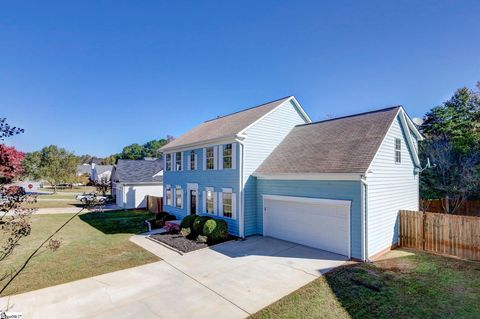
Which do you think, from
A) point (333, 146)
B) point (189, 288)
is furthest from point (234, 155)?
point (189, 288)

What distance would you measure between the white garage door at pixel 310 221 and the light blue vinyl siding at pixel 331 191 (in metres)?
0.20

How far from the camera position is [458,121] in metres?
22.0

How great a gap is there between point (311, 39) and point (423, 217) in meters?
11.0

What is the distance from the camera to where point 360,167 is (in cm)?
→ 977

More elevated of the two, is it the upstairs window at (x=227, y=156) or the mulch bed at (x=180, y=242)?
the upstairs window at (x=227, y=156)

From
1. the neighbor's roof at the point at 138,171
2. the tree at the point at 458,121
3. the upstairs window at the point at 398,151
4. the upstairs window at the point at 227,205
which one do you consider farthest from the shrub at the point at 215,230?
the tree at the point at 458,121

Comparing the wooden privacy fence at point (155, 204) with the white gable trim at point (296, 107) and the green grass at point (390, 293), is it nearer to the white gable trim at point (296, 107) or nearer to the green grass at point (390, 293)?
the white gable trim at point (296, 107)

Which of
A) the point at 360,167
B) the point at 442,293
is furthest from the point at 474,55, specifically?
the point at 442,293

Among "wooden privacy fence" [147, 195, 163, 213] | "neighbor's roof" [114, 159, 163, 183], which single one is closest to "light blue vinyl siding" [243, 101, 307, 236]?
→ "wooden privacy fence" [147, 195, 163, 213]

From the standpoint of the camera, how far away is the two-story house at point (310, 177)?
1011 cm

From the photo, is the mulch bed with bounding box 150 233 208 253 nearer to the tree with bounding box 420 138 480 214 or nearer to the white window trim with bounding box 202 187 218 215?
the white window trim with bounding box 202 187 218 215

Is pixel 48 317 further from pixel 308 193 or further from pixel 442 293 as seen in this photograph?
pixel 442 293

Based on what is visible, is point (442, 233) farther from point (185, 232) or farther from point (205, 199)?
point (205, 199)

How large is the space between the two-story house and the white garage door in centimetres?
4
